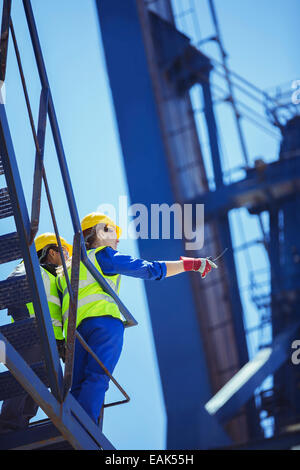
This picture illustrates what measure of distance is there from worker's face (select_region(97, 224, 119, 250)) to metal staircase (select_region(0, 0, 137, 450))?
71 cm

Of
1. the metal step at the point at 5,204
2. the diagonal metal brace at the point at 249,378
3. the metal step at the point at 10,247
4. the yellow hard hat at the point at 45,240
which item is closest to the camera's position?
the metal step at the point at 10,247

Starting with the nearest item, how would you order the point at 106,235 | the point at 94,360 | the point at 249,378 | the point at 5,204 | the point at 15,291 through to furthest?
the point at 15,291 → the point at 5,204 → the point at 94,360 → the point at 106,235 → the point at 249,378

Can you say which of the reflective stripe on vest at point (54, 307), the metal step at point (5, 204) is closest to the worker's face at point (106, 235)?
the reflective stripe on vest at point (54, 307)

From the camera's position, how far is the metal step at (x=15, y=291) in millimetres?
5086

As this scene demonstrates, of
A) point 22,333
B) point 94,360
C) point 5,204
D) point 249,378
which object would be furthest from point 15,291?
point 249,378

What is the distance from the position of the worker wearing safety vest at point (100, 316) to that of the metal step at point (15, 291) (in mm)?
535

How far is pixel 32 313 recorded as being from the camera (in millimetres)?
5926

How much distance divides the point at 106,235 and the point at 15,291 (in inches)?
44.6

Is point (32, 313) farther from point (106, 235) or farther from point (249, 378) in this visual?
point (249, 378)

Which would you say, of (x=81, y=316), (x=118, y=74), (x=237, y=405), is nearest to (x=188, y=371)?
(x=237, y=405)

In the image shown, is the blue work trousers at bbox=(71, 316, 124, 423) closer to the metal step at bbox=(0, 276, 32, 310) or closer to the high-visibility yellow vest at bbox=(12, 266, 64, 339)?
the high-visibility yellow vest at bbox=(12, 266, 64, 339)

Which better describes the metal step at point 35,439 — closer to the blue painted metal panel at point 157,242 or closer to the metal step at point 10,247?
the metal step at point 10,247

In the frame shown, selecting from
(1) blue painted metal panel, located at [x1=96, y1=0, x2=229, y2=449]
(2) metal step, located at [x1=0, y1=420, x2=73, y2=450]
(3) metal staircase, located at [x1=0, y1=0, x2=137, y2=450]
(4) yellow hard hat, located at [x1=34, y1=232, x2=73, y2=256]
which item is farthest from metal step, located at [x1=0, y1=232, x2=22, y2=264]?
(1) blue painted metal panel, located at [x1=96, y1=0, x2=229, y2=449]

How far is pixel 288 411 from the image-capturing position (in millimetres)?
14664
